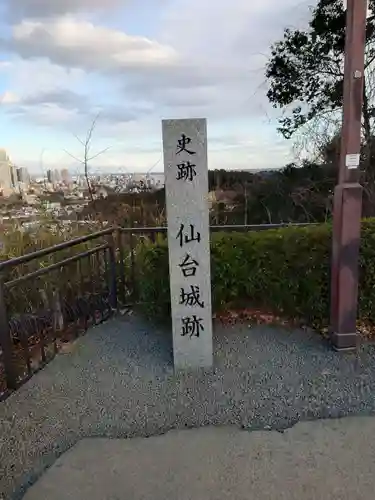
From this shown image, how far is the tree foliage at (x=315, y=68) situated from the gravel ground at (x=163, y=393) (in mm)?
4230

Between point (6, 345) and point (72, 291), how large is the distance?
1.33m

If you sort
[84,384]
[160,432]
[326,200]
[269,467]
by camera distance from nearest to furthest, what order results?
1. [269,467]
2. [160,432]
3. [84,384]
4. [326,200]

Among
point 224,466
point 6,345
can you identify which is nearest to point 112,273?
point 6,345

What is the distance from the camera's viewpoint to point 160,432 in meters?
2.31

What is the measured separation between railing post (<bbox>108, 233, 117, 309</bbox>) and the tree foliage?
12.4 ft

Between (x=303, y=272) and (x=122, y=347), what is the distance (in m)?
1.64

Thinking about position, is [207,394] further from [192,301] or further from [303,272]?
[303,272]

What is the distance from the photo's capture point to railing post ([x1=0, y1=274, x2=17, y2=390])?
2.69 m

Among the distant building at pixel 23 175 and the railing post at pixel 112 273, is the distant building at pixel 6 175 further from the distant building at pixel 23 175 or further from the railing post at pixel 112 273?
the railing post at pixel 112 273

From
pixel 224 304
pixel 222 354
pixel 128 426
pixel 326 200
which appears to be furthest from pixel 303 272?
pixel 326 200

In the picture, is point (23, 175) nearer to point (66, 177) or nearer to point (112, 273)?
point (66, 177)

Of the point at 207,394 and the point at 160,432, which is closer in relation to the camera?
the point at 160,432

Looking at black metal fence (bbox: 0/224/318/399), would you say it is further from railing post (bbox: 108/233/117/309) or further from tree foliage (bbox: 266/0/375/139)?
tree foliage (bbox: 266/0/375/139)

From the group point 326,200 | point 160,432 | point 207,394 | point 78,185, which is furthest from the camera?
point 326,200
